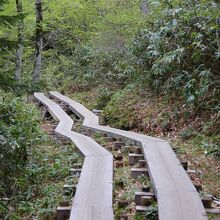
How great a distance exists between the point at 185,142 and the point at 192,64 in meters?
2.41

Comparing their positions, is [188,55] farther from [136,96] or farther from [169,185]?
[169,185]

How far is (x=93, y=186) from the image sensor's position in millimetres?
4418

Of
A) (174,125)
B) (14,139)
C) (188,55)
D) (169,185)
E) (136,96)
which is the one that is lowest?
(169,185)

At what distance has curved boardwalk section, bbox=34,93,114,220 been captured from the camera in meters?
3.60

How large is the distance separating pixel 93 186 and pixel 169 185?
921 mm

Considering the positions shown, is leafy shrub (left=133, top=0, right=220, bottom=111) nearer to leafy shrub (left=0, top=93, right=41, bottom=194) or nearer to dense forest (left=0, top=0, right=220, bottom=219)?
dense forest (left=0, top=0, right=220, bottom=219)

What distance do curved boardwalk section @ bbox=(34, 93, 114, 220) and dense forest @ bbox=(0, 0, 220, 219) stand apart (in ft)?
1.39

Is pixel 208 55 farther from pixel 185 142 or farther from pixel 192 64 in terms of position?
pixel 185 142

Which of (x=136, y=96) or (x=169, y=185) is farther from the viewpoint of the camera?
(x=136, y=96)

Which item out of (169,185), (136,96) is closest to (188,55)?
(136,96)

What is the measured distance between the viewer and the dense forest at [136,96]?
219 inches

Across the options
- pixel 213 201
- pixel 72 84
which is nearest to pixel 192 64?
pixel 213 201

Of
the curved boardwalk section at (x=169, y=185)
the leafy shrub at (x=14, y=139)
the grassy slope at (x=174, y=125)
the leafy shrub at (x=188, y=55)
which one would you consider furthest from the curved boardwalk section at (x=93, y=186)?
the leafy shrub at (x=188, y=55)

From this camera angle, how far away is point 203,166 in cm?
566
